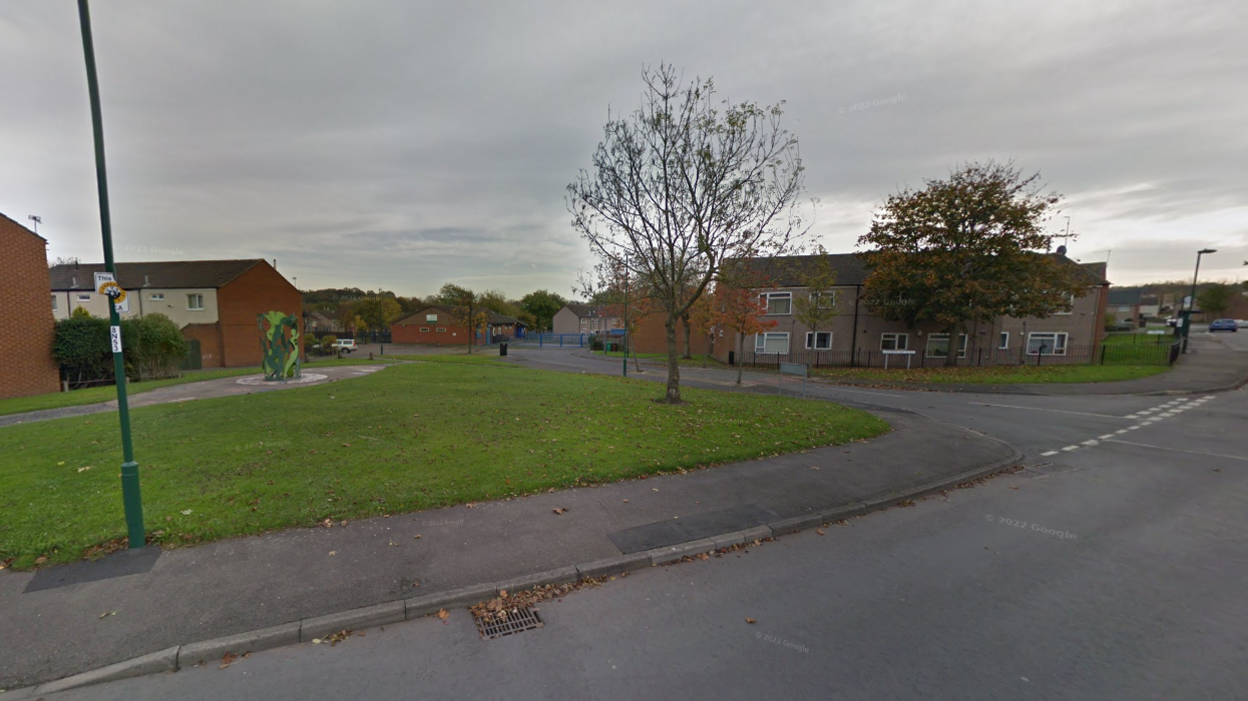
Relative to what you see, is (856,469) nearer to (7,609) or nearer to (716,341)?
(7,609)

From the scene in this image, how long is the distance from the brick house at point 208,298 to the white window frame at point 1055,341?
169 ft

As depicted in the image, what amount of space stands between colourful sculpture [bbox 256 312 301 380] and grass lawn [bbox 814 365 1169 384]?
23.9 m

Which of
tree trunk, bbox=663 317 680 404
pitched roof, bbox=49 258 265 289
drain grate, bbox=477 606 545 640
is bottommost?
drain grate, bbox=477 606 545 640

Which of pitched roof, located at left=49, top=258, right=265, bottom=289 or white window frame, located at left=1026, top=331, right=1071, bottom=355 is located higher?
pitched roof, located at left=49, top=258, right=265, bottom=289

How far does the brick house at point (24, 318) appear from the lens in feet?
46.8

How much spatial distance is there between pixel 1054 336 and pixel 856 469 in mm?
30768

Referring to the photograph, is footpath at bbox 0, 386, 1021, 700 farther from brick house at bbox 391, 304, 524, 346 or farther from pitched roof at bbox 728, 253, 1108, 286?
brick house at bbox 391, 304, 524, 346

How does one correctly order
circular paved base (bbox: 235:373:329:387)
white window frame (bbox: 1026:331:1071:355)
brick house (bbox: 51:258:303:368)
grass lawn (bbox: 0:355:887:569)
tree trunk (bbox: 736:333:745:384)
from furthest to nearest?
brick house (bbox: 51:258:303:368) → white window frame (bbox: 1026:331:1071:355) → tree trunk (bbox: 736:333:745:384) → circular paved base (bbox: 235:373:329:387) → grass lawn (bbox: 0:355:887:569)

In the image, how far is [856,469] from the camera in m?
7.02

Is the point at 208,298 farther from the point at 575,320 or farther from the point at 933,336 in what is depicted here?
the point at 575,320

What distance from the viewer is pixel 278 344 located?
55.8 feet

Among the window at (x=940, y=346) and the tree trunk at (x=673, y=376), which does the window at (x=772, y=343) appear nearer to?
the window at (x=940, y=346)

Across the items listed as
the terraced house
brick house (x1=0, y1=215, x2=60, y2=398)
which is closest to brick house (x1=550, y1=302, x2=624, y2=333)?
the terraced house

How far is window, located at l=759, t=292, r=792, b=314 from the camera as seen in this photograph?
28156 mm
